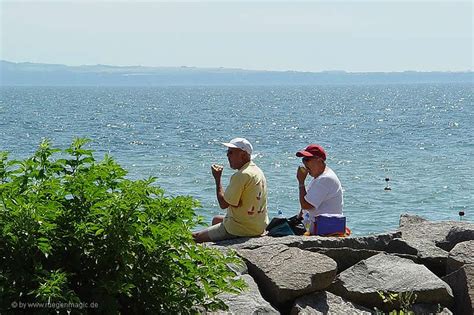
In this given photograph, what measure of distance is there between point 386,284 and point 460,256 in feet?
3.10

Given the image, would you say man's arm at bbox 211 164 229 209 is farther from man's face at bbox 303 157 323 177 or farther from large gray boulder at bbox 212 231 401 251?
man's face at bbox 303 157 323 177

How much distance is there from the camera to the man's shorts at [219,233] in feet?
30.6

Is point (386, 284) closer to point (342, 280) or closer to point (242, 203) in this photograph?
point (342, 280)

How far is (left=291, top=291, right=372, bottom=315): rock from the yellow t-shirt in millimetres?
1749

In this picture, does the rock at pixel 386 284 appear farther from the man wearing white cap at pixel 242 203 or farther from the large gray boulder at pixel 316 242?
the man wearing white cap at pixel 242 203

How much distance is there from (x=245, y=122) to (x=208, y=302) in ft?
182

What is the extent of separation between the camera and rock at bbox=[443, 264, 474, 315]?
7.63 meters

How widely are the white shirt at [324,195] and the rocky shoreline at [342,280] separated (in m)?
1.21

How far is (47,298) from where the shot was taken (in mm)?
5480

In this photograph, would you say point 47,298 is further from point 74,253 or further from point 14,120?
point 14,120

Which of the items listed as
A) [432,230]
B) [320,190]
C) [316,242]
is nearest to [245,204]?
[320,190]

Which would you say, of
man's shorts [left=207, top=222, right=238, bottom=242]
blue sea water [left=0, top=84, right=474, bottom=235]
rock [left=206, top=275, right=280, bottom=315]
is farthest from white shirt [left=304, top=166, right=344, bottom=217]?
blue sea water [left=0, top=84, right=474, bottom=235]

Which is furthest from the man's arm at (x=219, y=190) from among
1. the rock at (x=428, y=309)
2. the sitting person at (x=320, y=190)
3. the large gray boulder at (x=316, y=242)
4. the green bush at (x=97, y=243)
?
the green bush at (x=97, y=243)

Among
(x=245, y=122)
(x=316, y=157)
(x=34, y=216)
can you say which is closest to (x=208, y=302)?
(x=34, y=216)
